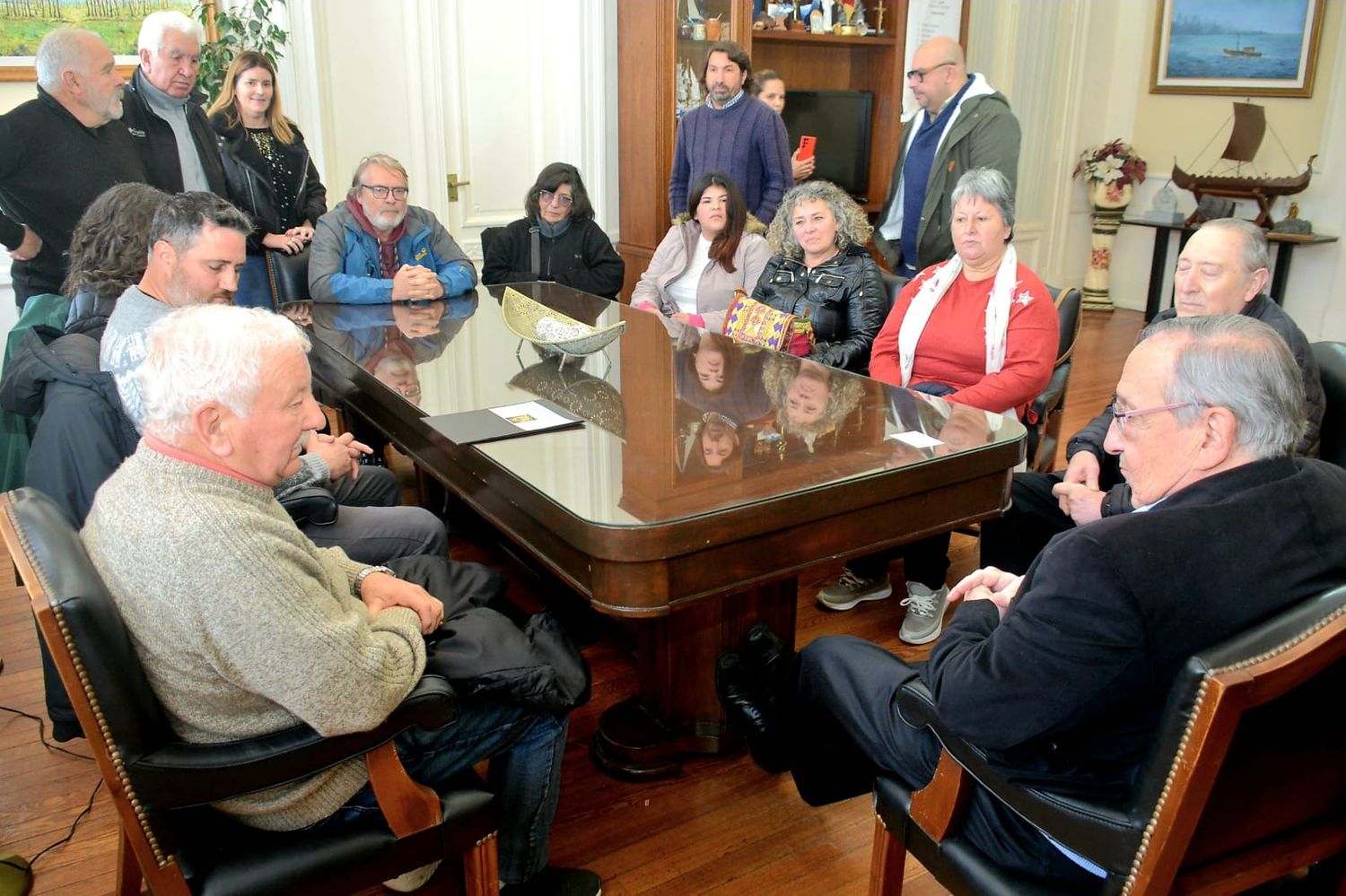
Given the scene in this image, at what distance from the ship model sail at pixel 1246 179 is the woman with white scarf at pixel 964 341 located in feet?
12.9

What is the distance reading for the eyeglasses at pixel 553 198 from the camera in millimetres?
4031

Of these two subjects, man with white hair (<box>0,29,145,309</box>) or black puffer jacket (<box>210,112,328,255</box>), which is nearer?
man with white hair (<box>0,29,145,309</box>)

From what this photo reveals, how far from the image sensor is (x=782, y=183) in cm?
448

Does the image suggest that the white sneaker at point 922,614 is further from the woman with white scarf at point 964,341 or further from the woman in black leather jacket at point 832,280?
the woman in black leather jacket at point 832,280

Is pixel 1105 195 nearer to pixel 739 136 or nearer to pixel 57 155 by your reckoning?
pixel 739 136

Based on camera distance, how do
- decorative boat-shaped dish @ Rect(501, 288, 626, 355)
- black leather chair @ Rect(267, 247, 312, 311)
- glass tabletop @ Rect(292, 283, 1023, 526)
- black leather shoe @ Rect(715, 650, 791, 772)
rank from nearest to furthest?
glass tabletop @ Rect(292, 283, 1023, 526), black leather shoe @ Rect(715, 650, 791, 772), decorative boat-shaped dish @ Rect(501, 288, 626, 355), black leather chair @ Rect(267, 247, 312, 311)

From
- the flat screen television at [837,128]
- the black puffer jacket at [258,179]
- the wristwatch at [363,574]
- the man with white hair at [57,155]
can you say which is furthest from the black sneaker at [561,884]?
the flat screen television at [837,128]

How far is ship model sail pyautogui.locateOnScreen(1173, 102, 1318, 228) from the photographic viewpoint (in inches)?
227

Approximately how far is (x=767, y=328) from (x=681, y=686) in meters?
1.23

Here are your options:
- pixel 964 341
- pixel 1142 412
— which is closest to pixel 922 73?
pixel 964 341

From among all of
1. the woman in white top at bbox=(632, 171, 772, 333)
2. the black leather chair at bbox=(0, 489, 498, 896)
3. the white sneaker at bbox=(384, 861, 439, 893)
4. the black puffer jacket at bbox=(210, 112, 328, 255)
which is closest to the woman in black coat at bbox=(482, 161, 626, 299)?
the woman in white top at bbox=(632, 171, 772, 333)

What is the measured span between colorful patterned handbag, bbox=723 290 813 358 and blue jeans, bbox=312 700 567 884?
59.3 inches

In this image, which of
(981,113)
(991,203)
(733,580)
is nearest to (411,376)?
(733,580)

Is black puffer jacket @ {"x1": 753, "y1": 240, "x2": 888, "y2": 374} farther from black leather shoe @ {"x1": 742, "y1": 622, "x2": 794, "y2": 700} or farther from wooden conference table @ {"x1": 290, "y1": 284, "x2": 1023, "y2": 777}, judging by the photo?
black leather shoe @ {"x1": 742, "y1": 622, "x2": 794, "y2": 700}
